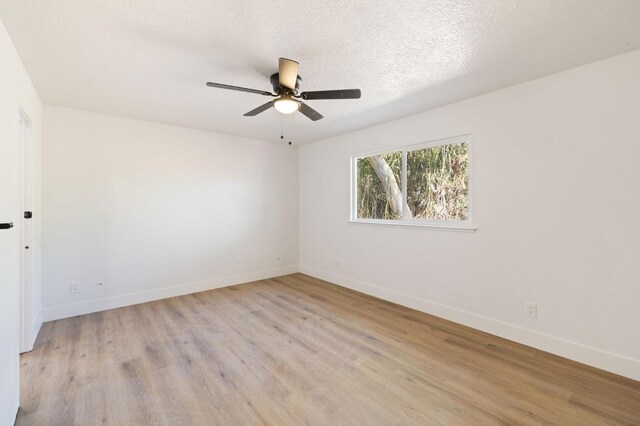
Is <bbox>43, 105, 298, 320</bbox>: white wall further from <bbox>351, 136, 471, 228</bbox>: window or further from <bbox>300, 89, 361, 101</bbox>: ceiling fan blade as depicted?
<bbox>300, 89, 361, 101</bbox>: ceiling fan blade

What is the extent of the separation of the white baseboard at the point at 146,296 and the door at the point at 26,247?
2.32 ft

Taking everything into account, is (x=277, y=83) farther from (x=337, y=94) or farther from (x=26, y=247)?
(x=26, y=247)

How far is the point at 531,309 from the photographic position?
8.43 ft

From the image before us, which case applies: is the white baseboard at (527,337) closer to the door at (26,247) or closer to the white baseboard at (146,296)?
the white baseboard at (146,296)

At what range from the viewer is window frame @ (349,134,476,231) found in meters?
3.03

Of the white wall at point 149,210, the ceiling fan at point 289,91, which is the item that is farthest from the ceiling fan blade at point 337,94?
the white wall at point 149,210

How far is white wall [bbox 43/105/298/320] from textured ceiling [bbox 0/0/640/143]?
773 mm

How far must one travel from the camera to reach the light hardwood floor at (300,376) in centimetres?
176

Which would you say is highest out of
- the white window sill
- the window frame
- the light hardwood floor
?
the window frame

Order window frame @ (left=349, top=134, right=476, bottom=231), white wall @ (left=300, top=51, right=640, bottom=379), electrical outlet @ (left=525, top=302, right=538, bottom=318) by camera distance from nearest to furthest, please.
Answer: white wall @ (left=300, top=51, right=640, bottom=379) → electrical outlet @ (left=525, top=302, right=538, bottom=318) → window frame @ (left=349, top=134, right=476, bottom=231)

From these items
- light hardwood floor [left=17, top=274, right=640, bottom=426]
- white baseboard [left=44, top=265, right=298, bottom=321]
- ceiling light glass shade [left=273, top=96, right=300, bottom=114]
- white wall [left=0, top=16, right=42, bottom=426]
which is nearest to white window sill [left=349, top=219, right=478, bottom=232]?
light hardwood floor [left=17, top=274, right=640, bottom=426]

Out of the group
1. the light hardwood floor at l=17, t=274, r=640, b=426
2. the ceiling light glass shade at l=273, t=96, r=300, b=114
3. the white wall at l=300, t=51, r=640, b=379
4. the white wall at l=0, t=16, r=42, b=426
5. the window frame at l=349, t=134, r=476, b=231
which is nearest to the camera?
the white wall at l=0, t=16, r=42, b=426

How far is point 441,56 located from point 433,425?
8.20 feet

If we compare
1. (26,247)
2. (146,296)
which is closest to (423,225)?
(146,296)
